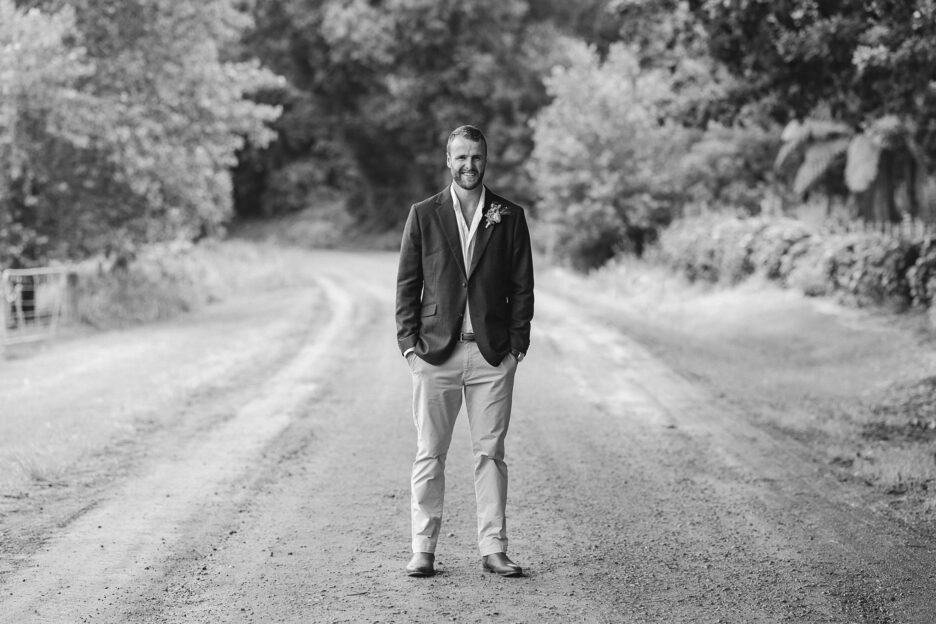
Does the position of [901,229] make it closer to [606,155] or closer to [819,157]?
[819,157]

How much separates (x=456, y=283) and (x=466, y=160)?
605mm

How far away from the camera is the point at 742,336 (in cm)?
1571

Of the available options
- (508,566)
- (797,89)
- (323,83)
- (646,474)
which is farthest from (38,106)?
(323,83)

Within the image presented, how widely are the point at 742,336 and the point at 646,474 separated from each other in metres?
8.45

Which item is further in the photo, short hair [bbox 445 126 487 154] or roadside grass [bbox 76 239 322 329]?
roadside grass [bbox 76 239 322 329]

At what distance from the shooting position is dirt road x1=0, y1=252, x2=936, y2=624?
504cm

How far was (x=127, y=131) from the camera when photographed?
58.7ft

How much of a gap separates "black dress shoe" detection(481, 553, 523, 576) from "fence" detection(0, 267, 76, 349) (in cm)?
1233

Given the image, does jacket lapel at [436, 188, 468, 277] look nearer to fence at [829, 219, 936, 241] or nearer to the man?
the man

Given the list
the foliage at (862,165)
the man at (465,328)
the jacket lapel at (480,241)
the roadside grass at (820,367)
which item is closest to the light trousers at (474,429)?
the man at (465,328)

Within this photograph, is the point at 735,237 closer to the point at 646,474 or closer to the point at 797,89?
the point at 797,89

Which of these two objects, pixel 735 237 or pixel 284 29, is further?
pixel 284 29

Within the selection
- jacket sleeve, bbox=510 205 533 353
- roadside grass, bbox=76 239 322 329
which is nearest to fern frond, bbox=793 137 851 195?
roadside grass, bbox=76 239 322 329

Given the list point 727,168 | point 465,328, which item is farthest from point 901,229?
point 465,328
